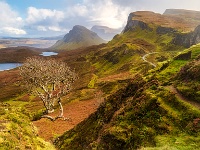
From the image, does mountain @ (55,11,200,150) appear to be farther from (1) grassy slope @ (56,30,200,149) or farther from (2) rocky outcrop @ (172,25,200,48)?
(2) rocky outcrop @ (172,25,200,48)

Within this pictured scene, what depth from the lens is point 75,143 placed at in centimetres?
2677

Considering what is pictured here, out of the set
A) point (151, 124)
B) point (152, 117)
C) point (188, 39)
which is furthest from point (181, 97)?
point (188, 39)

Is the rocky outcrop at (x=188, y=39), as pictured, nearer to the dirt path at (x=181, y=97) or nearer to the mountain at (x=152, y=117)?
the mountain at (x=152, y=117)


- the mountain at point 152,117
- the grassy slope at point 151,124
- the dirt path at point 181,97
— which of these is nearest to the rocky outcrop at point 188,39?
the mountain at point 152,117

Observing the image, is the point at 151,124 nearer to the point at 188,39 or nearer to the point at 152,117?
the point at 152,117

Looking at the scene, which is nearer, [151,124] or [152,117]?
[151,124]

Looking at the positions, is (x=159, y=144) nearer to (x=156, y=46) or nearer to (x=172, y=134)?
(x=172, y=134)

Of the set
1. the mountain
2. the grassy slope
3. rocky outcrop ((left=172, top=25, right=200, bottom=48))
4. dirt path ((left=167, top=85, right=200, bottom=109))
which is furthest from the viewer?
rocky outcrop ((left=172, top=25, right=200, bottom=48))

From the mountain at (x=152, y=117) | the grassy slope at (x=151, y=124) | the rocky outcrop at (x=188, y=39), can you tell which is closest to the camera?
the grassy slope at (x=151, y=124)

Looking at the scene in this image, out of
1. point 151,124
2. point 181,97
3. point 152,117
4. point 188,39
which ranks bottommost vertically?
point 151,124

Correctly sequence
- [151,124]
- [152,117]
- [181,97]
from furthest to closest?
[181,97], [152,117], [151,124]

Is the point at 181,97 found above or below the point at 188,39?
below

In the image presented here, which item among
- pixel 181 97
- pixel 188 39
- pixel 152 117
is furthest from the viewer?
pixel 188 39

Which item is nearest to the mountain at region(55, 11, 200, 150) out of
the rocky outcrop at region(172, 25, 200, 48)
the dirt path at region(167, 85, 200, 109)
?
the dirt path at region(167, 85, 200, 109)
